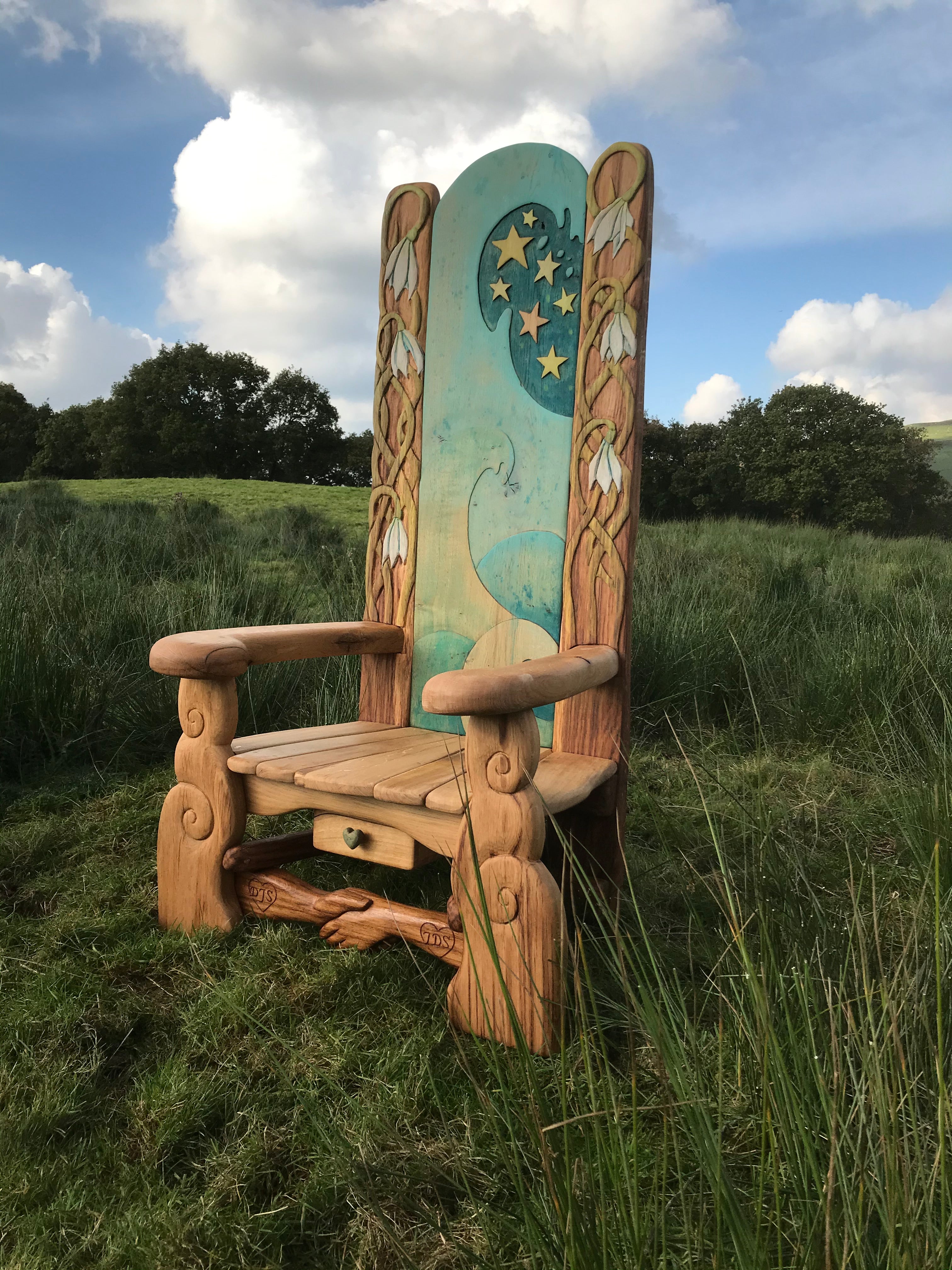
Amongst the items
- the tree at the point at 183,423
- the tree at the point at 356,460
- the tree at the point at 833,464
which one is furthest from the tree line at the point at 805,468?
the tree at the point at 183,423

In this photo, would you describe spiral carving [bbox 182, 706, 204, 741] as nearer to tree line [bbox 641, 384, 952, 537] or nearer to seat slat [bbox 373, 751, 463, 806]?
seat slat [bbox 373, 751, 463, 806]

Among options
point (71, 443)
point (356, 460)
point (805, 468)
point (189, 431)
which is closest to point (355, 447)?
point (356, 460)

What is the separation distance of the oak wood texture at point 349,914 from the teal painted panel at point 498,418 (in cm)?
50

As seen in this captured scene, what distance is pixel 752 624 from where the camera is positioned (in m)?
3.92

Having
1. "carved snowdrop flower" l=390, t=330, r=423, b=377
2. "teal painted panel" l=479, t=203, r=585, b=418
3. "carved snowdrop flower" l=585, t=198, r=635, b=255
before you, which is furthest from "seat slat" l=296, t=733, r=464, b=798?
"carved snowdrop flower" l=585, t=198, r=635, b=255

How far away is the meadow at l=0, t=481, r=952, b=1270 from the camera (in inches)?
30.0

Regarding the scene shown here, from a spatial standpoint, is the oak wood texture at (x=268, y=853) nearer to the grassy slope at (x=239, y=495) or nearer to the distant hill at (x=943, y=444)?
the grassy slope at (x=239, y=495)

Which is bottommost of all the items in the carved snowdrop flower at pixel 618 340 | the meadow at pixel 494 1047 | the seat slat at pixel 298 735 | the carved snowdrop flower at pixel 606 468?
the meadow at pixel 494 1047

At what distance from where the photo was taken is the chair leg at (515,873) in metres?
1.34

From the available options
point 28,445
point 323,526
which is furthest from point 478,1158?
point 28,445

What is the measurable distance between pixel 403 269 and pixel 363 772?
125 cm

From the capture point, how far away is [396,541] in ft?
6.80

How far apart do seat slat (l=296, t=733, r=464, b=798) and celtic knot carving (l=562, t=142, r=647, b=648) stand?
414 millimetres

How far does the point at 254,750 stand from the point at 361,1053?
24.7 inches
